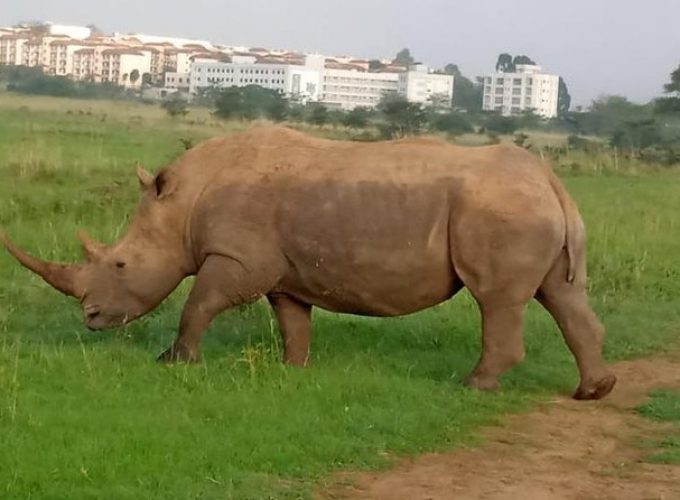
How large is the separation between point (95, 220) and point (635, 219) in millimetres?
7025

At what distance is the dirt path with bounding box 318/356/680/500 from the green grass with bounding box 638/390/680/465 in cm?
9

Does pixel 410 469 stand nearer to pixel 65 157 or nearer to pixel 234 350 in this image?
pixel 234 350

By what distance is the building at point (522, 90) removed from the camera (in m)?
76.4

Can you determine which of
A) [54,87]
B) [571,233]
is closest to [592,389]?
[571,233]

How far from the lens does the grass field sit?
6.21m

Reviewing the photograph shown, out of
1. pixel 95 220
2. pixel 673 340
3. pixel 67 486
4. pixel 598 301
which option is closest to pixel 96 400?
pixel 67 486

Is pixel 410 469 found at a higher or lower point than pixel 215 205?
lower

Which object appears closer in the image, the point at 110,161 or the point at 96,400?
the point at 96,400

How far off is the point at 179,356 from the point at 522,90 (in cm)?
7050

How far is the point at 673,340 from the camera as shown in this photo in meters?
10.8

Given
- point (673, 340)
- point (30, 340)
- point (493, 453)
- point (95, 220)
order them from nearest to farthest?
point (493, 453), point (30, 340), point (673, 340), point (95, 220)

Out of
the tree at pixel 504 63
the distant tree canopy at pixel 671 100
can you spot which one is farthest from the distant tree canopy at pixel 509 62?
the distant tree canopy at pixel 671 100

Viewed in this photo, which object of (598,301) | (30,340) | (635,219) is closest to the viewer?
(30,340)

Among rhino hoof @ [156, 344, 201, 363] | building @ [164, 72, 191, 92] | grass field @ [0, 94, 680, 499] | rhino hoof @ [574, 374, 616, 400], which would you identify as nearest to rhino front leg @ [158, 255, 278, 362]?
rhino hoof @ [156, 344, 201, 363]
